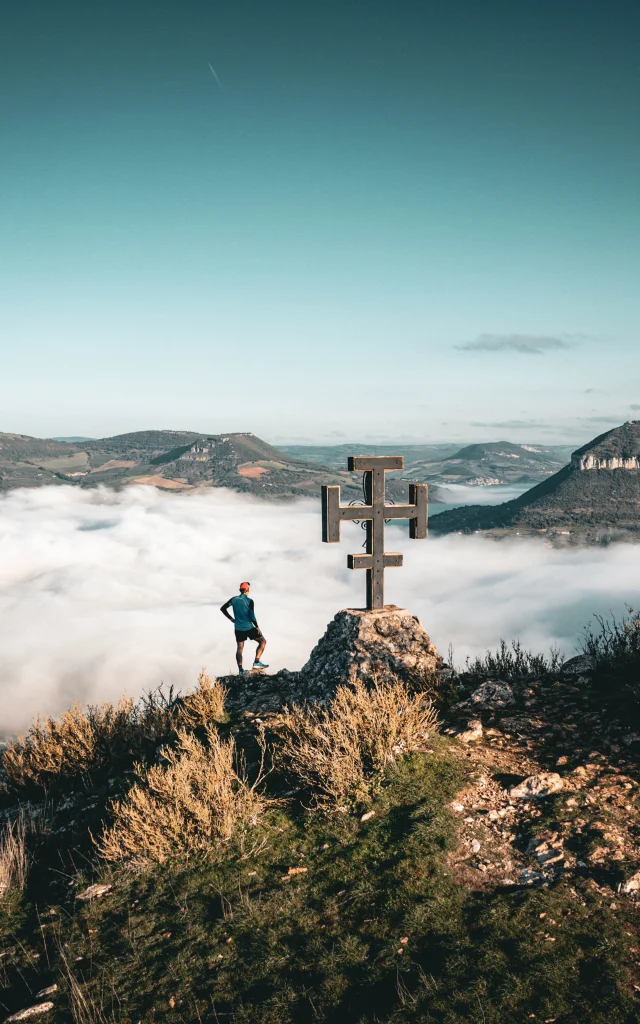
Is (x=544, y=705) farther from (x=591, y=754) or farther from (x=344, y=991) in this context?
(x=344, y=991)

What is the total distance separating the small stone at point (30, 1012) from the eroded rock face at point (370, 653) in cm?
464

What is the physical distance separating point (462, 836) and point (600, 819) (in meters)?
1.30

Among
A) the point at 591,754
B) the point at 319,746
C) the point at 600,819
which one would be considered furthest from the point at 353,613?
the point at 600,819

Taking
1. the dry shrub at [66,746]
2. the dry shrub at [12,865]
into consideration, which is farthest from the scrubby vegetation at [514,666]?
the dry shrub at [12,865]

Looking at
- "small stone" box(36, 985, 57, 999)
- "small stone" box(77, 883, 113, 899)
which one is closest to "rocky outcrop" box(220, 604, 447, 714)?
"small stone" box(77, 883, 113, 899)

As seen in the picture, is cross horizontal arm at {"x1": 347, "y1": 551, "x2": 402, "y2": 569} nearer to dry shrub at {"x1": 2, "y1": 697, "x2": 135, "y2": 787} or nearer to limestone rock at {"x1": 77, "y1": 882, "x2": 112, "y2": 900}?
dry shrub at {"x1": 2, "y1": 697, "x2": 135, "y2": 787}

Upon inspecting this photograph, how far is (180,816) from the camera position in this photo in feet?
18.0

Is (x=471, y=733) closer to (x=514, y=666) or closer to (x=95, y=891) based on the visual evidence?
(x=514, y=666)

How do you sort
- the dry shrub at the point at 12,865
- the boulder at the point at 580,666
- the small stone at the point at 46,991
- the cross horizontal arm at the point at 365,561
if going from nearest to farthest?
the small stone at the point at 46,991
the dry shrub at the point at 12,865
the boulder at the point at 580,666
the cross horizontal arm at the point at 365,561

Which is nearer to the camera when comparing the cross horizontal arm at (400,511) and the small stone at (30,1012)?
the small stone at (30,1012)

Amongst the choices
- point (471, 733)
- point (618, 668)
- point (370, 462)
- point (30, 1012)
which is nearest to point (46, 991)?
point (30, 1012)

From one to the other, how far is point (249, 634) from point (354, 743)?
5421 mm

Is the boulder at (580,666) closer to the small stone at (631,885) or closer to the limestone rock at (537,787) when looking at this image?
the limestone rock at (537,787)

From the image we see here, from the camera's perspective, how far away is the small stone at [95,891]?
16.7 feet
